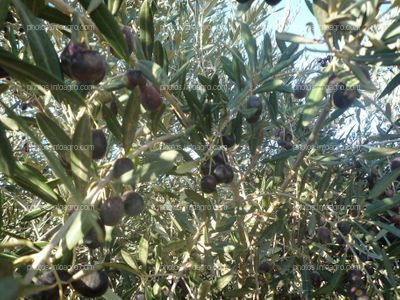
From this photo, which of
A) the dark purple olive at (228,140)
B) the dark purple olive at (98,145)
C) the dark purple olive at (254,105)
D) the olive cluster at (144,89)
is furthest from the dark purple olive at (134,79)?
the dark purple olive at (228,140)

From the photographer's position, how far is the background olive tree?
118cm

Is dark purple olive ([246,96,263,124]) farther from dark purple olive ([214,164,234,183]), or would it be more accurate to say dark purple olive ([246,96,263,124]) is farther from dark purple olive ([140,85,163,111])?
dark purple olive ([140,85,163,111])

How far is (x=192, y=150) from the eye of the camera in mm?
2236

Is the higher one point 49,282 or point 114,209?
point 114,209

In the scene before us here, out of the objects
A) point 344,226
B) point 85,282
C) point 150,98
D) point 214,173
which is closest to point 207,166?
point 214,173

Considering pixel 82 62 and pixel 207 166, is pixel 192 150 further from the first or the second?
pixel 82 62

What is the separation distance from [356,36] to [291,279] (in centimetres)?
147

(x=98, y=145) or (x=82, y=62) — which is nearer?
(x=82, y=62)

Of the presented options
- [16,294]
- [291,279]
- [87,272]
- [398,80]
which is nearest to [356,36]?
[398,80]

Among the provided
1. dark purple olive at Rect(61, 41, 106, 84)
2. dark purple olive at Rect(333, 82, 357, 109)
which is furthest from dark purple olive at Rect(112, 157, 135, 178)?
dark purple olive at Rect(333, 82, 357, 109)

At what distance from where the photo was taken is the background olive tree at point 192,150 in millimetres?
1183

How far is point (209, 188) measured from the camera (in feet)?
5.75

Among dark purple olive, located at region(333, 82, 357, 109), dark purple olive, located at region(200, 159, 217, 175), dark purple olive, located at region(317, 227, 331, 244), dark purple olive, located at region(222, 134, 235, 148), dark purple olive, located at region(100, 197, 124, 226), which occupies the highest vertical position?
dark purple olive, located at region(222, 134, 235, 148)

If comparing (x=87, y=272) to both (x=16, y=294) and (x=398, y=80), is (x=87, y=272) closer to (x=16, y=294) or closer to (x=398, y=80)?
(x=16, y=294)
